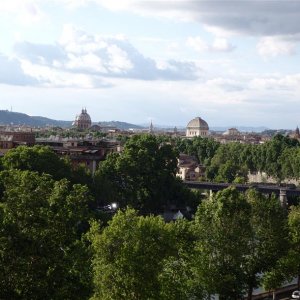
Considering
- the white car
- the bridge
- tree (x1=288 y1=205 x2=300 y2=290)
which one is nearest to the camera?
tree (x1=288 y1=205 x2=300 y2=290)

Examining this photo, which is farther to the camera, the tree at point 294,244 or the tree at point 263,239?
the tree at point 294,244

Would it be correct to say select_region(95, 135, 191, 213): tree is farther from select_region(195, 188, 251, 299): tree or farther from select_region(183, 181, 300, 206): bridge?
select_region(195, 188, 251, 299): tree

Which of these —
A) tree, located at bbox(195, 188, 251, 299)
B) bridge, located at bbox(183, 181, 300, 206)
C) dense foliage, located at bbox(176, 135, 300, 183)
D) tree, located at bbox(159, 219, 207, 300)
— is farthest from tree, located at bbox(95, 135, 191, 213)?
tree, located at bbox(159, 219, 207, 300)

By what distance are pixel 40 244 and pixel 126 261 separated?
5.78 m

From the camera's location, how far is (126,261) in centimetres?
2617

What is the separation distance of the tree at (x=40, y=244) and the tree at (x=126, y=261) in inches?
117

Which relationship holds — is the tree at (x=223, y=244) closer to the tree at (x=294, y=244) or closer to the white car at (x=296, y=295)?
the tree at (x=294, y=244)

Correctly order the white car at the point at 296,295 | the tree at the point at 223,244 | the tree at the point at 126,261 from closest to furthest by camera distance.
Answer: the tree at the point at 126,261, the tree at the point at 223,244, the white car at the point at 296,295

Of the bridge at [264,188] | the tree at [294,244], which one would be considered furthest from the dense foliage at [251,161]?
the tree at [294,244]

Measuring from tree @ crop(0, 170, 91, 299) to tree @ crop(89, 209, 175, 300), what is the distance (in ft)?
9.74

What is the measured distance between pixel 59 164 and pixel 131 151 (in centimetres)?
1096

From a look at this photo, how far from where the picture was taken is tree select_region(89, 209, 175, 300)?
84.9 feet

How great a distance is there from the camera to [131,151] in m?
69.8

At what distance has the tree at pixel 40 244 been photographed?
68.0 ft
